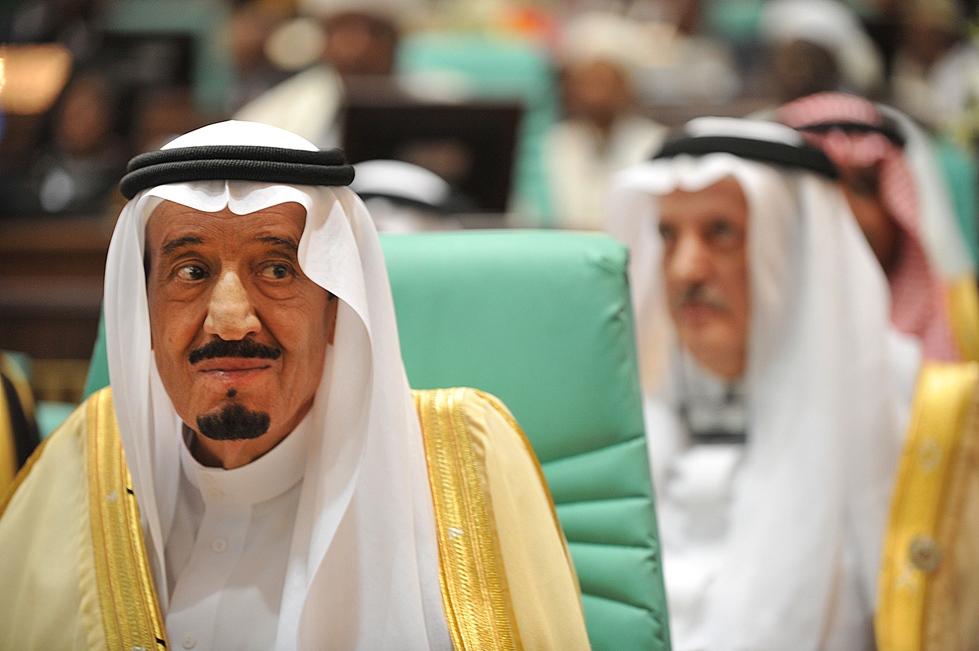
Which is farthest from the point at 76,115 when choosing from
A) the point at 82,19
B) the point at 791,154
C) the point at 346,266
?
the point at 346,266

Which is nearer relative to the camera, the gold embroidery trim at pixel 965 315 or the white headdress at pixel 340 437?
the white headdress at pixel 340 437

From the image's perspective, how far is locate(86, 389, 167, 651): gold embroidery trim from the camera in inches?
51.9

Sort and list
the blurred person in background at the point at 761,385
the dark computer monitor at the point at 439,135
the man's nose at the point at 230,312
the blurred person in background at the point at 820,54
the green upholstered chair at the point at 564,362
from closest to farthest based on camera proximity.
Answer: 1. the man's nose at the point at 230,312
2. the green upholstered chair at the point at 564,362
3. the blurred person in background at the point at 761,385
4. the dark computer monitor at the point at 439,135
5. the blurred person in background at the point at 820,54

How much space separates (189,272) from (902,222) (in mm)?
2355

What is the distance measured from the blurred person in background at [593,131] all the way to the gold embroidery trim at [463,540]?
10.1 ft

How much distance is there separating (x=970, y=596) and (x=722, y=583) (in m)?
0.46

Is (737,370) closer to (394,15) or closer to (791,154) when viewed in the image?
(791,154)

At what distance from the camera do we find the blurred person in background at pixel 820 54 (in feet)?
15.4

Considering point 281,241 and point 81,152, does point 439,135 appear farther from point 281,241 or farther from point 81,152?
point 81,152

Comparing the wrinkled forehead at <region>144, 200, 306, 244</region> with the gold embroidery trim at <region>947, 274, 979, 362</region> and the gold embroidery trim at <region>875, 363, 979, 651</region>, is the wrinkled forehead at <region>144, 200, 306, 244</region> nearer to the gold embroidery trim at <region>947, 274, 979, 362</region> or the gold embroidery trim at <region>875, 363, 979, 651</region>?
the gold embroidery trim at <region>875, 363, 979, 651</region>

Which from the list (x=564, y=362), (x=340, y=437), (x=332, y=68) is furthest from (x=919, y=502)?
(x=332, y=68)

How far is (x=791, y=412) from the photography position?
2.14 m

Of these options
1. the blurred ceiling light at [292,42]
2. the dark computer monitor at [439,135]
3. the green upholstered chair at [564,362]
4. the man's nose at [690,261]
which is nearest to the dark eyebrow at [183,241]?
the green upholstered chair at [564,362]

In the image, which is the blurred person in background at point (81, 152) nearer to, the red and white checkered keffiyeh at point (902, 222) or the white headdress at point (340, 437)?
the red and white checkered keffiyeh at point (902, 222)
